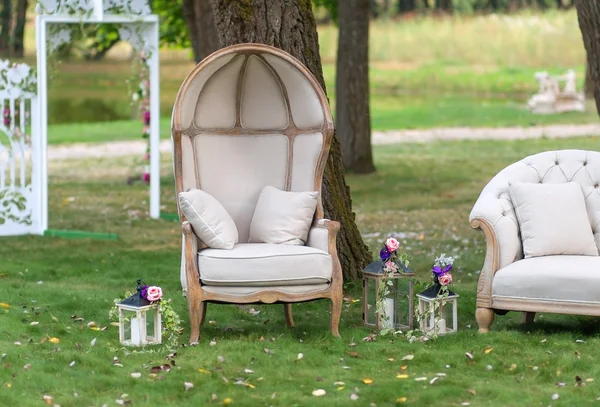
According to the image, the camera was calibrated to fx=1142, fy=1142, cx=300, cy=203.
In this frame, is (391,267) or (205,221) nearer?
(205,221)

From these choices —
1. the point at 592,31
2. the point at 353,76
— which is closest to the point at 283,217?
the point at 592,31

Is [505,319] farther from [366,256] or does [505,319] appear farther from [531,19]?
[531,19]

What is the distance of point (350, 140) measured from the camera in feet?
44.7

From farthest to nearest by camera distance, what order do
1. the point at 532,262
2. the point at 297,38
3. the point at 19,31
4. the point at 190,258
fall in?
the point at 19,31 → the point at 297,38 → the point at 532,262 → the point at 190,258

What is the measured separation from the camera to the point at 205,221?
234 inches

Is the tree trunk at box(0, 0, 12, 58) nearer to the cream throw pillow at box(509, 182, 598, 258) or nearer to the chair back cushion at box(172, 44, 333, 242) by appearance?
the chair back cushion at box(172, 44, 333, 242)

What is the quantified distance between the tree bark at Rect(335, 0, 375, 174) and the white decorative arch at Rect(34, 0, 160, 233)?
133 inches

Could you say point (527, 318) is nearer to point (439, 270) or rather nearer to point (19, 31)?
point (439, 270)

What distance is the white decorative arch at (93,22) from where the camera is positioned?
32.3 feet

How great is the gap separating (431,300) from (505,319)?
2.58 ft

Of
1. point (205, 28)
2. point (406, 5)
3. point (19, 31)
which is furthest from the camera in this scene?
point (406, 5)

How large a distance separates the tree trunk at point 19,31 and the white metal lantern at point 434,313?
20415mm

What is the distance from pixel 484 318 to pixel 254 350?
1234mm

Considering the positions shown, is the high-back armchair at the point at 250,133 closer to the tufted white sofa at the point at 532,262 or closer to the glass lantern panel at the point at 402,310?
the glass lantern panel at the point at 402,310
